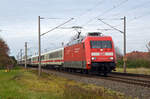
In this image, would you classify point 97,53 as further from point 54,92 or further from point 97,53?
point 54,92

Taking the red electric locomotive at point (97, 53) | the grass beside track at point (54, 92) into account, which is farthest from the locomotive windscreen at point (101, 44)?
the grass beside track at point (54, 92)

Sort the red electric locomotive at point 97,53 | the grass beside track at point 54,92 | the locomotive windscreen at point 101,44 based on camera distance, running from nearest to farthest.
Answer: the grass beside track at point 54,92 < the red electric locomotive at point 97,53 < the locomotive windscreen at point 101,44

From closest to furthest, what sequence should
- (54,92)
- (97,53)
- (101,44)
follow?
(54,92), (97,53), (101,44)

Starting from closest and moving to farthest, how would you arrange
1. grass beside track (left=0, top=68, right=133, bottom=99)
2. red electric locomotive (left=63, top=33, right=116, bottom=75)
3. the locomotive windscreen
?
1. grass beside track (left=0, top=68, right=133, bottom=99)
2. red electric locomotive (left=63, top=33, right=116, bottom=75)
3. the locomotive windscreen

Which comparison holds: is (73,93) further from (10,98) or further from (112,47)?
(112,47)

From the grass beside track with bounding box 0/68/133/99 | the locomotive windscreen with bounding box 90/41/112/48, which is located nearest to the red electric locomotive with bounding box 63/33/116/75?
the locomotive windscreen with bounding box 90/41/112/48

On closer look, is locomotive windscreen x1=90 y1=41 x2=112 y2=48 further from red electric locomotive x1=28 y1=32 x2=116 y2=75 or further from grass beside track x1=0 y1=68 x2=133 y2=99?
grass beside track x1=0 y1=68 x2=133 y2=99

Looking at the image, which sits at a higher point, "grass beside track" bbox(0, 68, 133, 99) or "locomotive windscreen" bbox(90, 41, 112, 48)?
"locomotive windscreen" bbox(90, 41, 112, 48)

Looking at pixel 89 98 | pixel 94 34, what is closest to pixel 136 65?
pixel 94 34

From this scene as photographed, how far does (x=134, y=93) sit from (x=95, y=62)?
10.8m

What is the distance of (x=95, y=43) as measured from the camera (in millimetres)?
23281

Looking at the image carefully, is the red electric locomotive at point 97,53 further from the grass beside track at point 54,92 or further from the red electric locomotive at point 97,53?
the grass beside track at point 54,92

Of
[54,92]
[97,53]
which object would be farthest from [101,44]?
[54,92]

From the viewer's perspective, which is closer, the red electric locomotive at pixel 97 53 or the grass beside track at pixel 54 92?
the grass beside track at pixel 54 92
